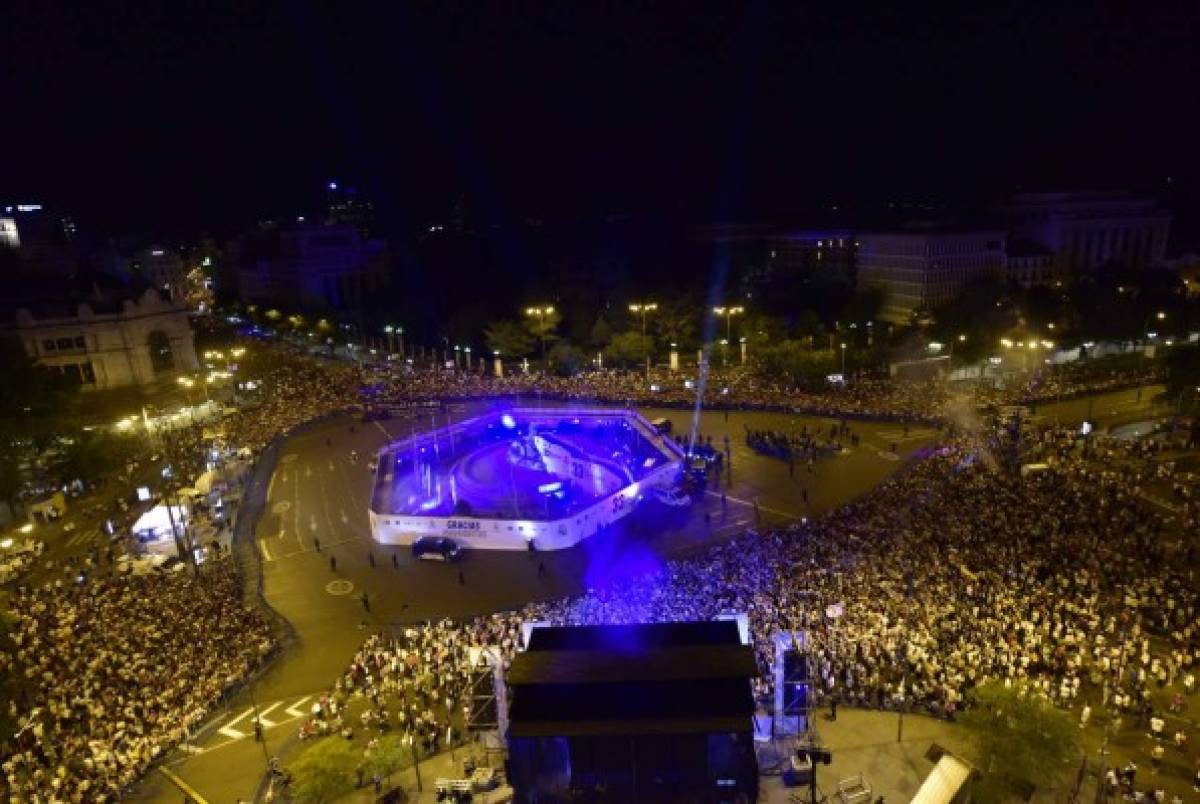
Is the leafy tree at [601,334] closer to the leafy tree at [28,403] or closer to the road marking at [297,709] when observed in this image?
the leafy tree at [28,403]

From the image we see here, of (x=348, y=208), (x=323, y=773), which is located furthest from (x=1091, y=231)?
(x=348, y=208)

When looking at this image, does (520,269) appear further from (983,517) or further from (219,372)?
(983,517)

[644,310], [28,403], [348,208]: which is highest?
[348,208]

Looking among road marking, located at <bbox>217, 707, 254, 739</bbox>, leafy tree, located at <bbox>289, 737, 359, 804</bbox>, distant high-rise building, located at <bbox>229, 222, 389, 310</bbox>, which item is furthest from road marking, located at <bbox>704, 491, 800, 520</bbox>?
distant high-rise building, located at <bbox>229, 222, 389, 310</bbox>

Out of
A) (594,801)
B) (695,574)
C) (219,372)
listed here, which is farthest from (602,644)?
(219,372)

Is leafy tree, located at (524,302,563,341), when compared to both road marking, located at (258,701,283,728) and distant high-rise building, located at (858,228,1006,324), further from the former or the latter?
road marking, located at (258,701,283,728)

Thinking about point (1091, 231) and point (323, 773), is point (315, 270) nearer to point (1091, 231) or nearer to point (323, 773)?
point (323, 773)

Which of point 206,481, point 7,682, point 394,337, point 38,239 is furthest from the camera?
point 38,239
